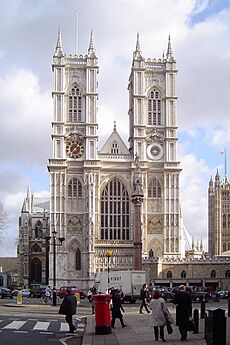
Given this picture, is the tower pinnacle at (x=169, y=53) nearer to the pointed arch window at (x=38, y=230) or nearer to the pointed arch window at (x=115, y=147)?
the pointed arch window at (x=115, y=147)

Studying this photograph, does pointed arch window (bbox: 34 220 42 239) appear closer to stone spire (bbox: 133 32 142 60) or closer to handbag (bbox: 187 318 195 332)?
stone spire (bbox: 133 32 142 60)

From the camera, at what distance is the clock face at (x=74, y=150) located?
95.2 meters

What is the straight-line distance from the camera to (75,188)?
94.4 metres

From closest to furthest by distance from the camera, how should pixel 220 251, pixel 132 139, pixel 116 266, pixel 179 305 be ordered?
pixel 179 305
pixel 116 266
pixel 132 139
pixel 220 251

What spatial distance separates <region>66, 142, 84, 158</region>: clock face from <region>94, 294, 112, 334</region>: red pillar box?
234ft

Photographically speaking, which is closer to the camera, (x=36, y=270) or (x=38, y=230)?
(x=36, y=270)

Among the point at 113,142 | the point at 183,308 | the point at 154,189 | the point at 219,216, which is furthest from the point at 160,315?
the point at 219,216

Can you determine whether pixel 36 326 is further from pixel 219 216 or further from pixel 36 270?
pixel 219 216

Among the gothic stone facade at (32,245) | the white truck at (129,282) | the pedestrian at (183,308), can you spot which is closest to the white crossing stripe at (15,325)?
the pedestrian at (183,308)

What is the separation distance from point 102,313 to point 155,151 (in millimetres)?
72712

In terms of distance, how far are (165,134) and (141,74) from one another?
28.9 ft

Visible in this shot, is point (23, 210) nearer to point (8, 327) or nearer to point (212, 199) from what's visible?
point (212, 199)

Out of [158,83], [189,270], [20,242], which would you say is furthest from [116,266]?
[20,242]

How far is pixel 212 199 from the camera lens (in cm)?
Answer: 15725
